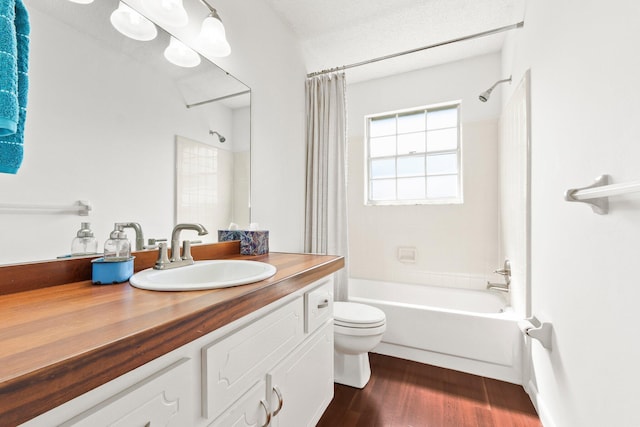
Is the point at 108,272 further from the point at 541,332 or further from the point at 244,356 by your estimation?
the point at 541,332

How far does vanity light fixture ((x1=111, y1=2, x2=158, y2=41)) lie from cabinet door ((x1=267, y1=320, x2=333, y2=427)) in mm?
1319

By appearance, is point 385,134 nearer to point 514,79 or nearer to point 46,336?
point 514,79

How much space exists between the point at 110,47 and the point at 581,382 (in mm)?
2091

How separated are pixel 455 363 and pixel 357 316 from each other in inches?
32.0

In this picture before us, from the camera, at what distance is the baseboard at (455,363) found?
A: 1.78 metres

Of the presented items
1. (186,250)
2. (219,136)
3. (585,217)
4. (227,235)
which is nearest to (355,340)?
(227,235)

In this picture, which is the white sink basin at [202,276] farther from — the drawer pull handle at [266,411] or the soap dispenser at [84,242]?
the drawer pull handle at [266,411]

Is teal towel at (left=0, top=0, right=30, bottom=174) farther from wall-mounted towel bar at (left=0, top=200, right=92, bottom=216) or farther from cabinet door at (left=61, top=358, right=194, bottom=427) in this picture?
cabinet door at (left=61, top=358, right=194, bottom=427)

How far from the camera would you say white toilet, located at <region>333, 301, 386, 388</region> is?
1.63 metres

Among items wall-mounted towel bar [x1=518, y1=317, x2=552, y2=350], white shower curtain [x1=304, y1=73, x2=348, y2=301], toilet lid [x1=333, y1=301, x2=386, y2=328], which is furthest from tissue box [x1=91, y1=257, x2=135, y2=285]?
wall-mounted towel bar [x1=518, y1=317, x2=552, y2=350]

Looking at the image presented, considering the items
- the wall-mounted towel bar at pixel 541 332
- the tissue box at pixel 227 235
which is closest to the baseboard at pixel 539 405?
the wall-mounted towel bar at pixel 541 332

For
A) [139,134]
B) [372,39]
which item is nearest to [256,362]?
[139,134]

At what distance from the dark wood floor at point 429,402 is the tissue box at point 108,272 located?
1.20 m

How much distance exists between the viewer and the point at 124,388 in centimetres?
47
